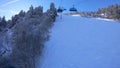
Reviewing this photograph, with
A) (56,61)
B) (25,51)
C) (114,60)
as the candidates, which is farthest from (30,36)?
(114,60)

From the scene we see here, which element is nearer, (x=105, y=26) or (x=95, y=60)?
(x=95, y=60)

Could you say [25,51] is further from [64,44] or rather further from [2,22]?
[2,22]

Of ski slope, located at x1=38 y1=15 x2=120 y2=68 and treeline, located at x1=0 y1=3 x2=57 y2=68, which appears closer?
treeline, located at x1=0 y1=3 x2=57 y2=68

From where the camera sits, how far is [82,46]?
26.4m

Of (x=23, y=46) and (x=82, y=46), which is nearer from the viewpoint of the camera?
(x=23, y=46)

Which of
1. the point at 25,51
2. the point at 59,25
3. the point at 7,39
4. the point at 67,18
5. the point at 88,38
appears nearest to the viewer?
Answer: the point at 25,51

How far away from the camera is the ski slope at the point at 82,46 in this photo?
22.9 metres

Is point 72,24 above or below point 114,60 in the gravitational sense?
above

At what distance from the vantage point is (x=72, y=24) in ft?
111

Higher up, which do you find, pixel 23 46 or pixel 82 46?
pixel 23 46

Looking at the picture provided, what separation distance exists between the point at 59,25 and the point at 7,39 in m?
9.81

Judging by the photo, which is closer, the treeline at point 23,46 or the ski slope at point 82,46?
the treeline at point 23,46

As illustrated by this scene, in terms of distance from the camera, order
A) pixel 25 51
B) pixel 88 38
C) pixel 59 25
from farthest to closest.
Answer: pixel 59 25, pixel 88 38, pixel 25 51

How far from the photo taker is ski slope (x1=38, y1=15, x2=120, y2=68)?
75.2 ft
